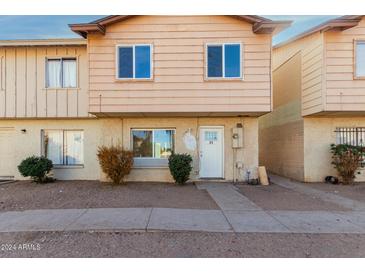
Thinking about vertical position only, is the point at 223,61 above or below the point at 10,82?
above

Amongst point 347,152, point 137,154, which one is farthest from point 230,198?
point 347,152

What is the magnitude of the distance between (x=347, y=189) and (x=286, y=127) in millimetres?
4312

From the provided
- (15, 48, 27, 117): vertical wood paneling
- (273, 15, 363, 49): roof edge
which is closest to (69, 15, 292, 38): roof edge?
(273, 15, 363, 49): roof edge

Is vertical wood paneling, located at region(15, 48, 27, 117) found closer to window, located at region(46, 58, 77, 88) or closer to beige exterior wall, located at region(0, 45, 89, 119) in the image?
beige exterior wall, located at region(0, 45, 89, 119)

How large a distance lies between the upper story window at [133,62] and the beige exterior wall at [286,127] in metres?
6.95

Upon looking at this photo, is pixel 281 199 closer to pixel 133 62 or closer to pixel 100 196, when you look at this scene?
pixel 100 196

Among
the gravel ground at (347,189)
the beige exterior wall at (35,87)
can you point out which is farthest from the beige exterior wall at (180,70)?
the gravel ground at (347,189)

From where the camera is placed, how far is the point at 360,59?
9734mm

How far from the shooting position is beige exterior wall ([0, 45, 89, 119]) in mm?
11117

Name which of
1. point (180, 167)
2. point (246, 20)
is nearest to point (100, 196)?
point (180, 167)

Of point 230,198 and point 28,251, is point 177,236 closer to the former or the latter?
point 28,251

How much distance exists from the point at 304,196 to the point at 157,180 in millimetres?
5611

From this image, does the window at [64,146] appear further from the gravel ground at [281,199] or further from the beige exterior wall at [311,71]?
the beige exterior wall at [311,71]

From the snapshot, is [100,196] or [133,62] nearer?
[100,196]
